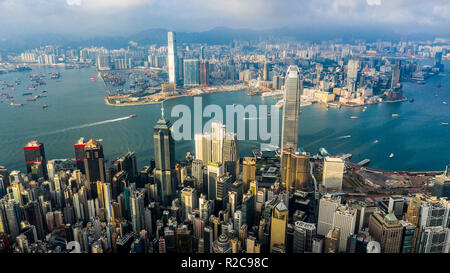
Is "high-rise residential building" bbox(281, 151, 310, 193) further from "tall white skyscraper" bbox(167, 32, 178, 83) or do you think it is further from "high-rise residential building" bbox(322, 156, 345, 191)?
"tall white skyscraper" bbox(167, 32, 178, 83)

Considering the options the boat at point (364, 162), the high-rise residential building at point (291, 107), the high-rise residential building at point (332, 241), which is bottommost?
the boat at point (364, 162)

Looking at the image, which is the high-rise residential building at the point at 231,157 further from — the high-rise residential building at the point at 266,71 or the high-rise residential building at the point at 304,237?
the high-rise residential building at the point at 266,71

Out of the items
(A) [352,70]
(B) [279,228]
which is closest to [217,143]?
(B) [279,228]

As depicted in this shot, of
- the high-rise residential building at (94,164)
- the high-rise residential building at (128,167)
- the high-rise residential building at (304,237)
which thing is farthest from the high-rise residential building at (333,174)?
the high-rise residential building at (94,164)

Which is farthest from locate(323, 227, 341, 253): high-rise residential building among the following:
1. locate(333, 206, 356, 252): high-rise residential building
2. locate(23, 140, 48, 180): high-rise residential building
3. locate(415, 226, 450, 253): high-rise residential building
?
locate(23, 140, 48, 180): high-rise residential building
